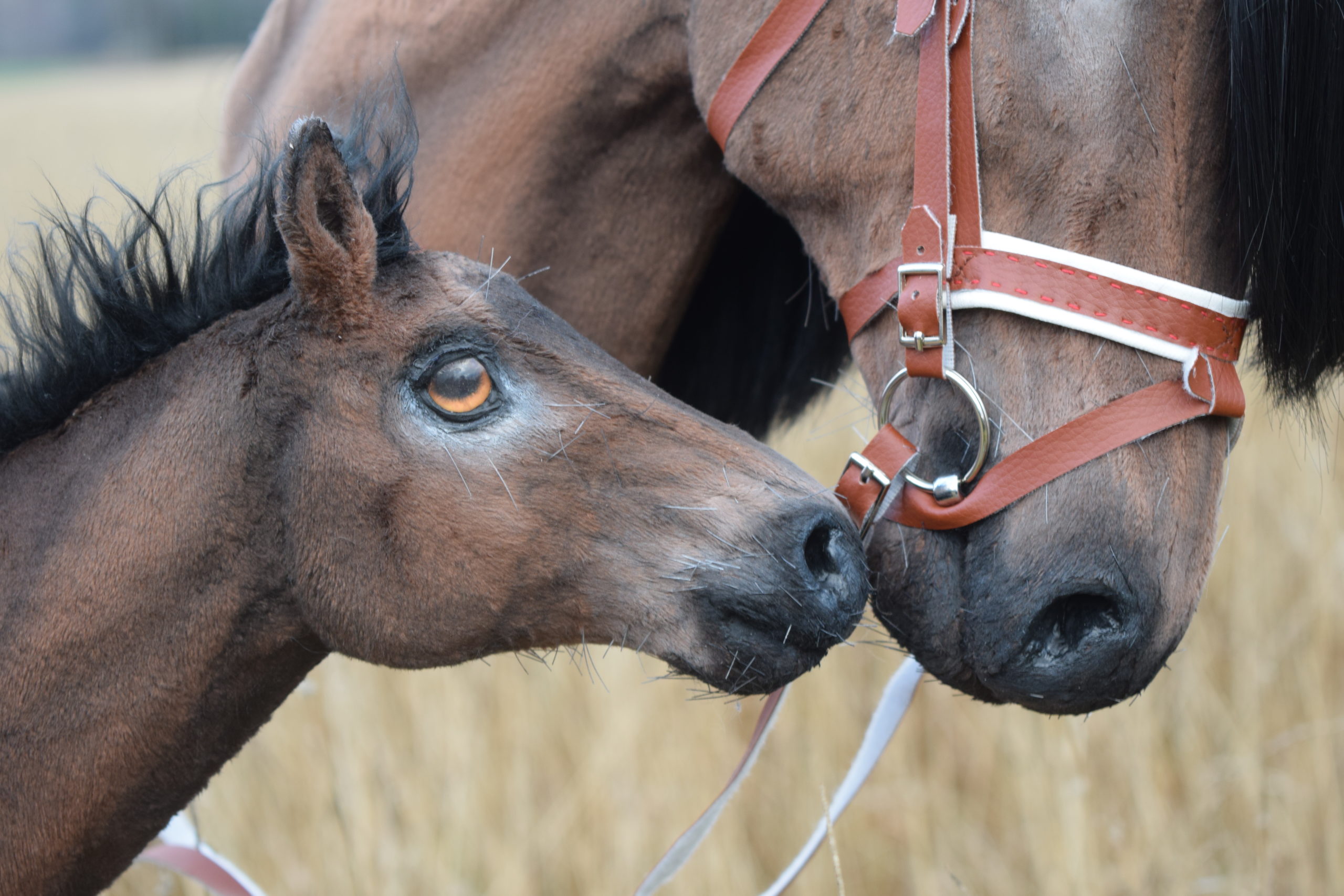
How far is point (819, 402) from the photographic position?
2.26 m

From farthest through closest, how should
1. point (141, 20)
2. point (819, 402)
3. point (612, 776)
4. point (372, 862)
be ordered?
point (141, 20)
point (612, 776)
point (372, 862)
point (819, 402)

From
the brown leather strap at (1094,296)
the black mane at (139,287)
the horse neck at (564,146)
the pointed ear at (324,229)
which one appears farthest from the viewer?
the horse neck at (564,146)

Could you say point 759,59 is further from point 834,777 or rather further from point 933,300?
point 834,777

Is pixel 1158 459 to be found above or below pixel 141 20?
below

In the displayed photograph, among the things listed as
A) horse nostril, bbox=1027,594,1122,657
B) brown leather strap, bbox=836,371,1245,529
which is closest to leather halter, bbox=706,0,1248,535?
brown leather strap, bbox=836,371,1245,529

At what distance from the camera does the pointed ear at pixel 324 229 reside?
40.8 inches

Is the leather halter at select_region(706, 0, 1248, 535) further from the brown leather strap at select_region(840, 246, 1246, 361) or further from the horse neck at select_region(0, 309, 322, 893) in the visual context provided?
the horse neck at select_region(0, 309, 322, 893)

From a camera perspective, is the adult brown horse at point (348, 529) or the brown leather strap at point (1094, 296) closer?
the adult brown horse at point (348, 529)

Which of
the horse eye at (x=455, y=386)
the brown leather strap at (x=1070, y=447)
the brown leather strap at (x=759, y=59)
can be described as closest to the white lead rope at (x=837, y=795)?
the brown leather strap at (x=1070, y=447)

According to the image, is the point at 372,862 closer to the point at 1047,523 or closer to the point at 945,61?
the point at 1047,523

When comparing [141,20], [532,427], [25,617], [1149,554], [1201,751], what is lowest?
[1201,751]

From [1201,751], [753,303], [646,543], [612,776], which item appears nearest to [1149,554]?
[646,543]

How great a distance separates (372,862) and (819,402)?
5.92ft

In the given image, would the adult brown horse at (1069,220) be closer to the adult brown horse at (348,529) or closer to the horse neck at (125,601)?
the adult brown horse at (348,529)
